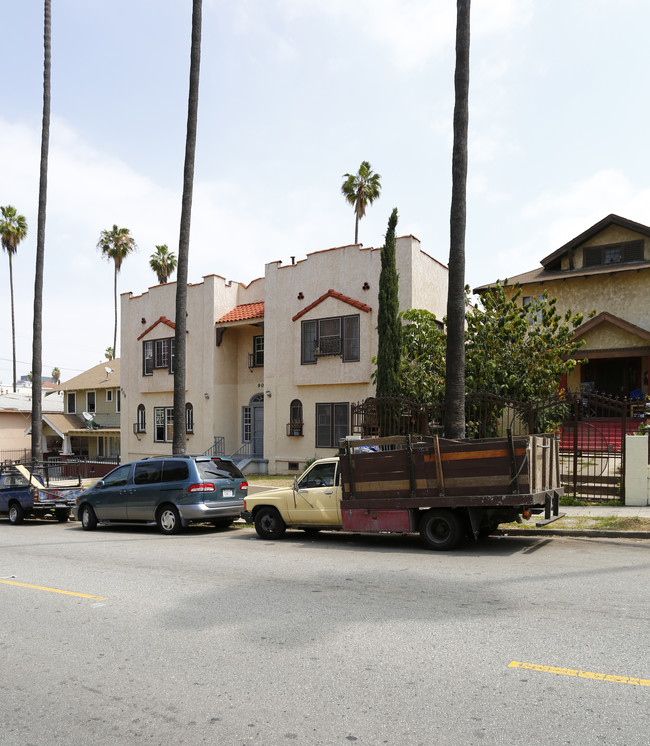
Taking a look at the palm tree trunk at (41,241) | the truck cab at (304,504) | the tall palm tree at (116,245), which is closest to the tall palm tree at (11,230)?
the tall palm tree at (116,245)

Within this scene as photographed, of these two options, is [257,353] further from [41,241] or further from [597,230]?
[597,230]

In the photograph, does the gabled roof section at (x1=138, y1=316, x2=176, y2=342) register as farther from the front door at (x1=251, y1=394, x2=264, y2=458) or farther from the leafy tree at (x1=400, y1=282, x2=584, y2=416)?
the leafy tree at (x1=400, y1=282, x2=584, y2=416)

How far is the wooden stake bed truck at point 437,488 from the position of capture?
34.0 feet

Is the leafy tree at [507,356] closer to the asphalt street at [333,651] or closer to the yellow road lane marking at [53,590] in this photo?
the asphalt street at [333,651]

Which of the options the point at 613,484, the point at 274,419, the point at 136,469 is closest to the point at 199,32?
the point at 136,469

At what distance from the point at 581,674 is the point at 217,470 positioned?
10658mm

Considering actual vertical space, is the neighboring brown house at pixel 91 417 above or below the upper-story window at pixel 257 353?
below

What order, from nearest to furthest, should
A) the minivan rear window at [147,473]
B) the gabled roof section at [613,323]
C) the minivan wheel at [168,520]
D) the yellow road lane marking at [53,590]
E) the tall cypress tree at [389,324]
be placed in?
the yellow road lane marking at [53,590] < the minivan wheel at [168,520] < the minivan rear window at [147,473] < the tall cypress tree at [389,324] < the gabled roof section at [613,323]

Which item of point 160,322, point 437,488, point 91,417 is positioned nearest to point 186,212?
point 437,488

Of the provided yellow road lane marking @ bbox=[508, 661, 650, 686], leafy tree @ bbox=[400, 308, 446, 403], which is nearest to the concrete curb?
yellow road lane marking @ bbox=[508, 661, 650, 686]

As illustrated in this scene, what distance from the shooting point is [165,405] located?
31391 mm

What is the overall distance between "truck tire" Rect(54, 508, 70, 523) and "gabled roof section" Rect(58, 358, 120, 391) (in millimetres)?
24002

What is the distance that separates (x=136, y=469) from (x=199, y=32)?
12.4 m

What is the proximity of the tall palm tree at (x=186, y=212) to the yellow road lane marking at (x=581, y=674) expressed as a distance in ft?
46.9
